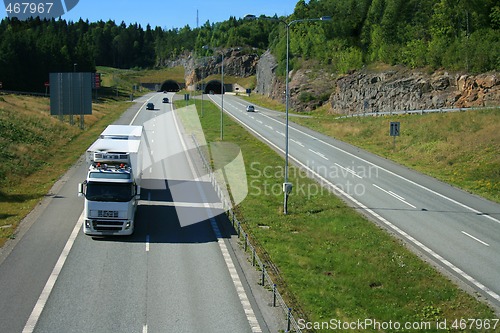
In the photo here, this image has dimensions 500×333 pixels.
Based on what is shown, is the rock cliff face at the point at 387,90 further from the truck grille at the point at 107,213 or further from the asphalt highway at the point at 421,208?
the truck grille at the point at 107,213

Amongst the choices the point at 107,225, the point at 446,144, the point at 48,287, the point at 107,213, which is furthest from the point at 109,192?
the point at 446,144

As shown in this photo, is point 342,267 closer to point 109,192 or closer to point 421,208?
point 109,192

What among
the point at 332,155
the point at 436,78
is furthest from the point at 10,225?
the point at 436,78

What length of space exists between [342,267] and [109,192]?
10802 mm

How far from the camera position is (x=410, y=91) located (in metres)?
71.2

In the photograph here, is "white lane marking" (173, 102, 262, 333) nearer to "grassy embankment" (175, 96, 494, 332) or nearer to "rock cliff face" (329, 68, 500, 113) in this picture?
"grassy embankment" (175, 96, 494, 332)

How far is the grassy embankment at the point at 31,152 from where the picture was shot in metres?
31.9

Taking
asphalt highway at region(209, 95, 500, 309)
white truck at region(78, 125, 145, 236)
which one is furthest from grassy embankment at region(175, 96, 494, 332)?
white truck at region(78, 125, 145, 236)

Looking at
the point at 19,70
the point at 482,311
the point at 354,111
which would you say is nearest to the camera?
the point at 482,311

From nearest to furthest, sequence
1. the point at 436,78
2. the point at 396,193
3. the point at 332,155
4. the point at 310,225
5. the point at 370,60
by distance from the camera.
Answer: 1. the point at 310,225
2. the point at 396,193
3. the point at 332,155
4. the point at 436,78
5. the point at 370,60

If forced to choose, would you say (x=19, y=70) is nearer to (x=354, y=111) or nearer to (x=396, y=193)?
(x=354, y=111)

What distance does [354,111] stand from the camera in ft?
272

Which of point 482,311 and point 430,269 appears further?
point 430,269

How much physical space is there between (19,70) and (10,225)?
10509cm
